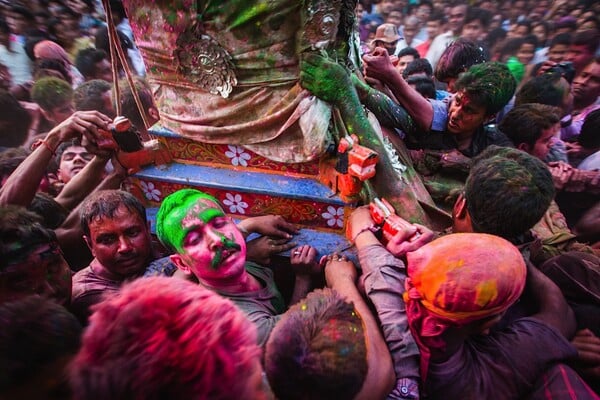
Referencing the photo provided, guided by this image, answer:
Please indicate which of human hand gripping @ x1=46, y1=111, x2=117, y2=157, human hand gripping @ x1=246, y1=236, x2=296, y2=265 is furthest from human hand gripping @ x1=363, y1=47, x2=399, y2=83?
human hand gripping @ x1=46, y1=111, x2=117, y2=157

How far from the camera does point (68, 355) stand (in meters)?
1.03

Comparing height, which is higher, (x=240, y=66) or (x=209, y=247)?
(x=240, y=66)

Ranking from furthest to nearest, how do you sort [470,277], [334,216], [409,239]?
[334,216], [409,239], [470,277]

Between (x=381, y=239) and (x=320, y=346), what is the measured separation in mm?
909

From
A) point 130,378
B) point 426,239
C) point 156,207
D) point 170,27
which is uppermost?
point 170,27

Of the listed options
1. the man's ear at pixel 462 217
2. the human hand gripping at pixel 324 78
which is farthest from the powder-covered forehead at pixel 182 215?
the man's ear at pixel 462 217

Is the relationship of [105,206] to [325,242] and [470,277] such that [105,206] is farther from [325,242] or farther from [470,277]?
[470,277]

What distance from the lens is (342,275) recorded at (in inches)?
73.3

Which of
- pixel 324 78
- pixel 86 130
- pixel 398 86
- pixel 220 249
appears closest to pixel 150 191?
pixel 86 130

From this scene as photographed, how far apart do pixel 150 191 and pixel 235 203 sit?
0.59m

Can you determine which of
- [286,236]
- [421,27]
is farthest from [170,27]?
[421,27]

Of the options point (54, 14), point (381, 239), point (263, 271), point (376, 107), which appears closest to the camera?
point (381, 239)

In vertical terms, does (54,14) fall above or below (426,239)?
above

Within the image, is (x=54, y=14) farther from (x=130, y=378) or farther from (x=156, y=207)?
(x=130, y=378)
